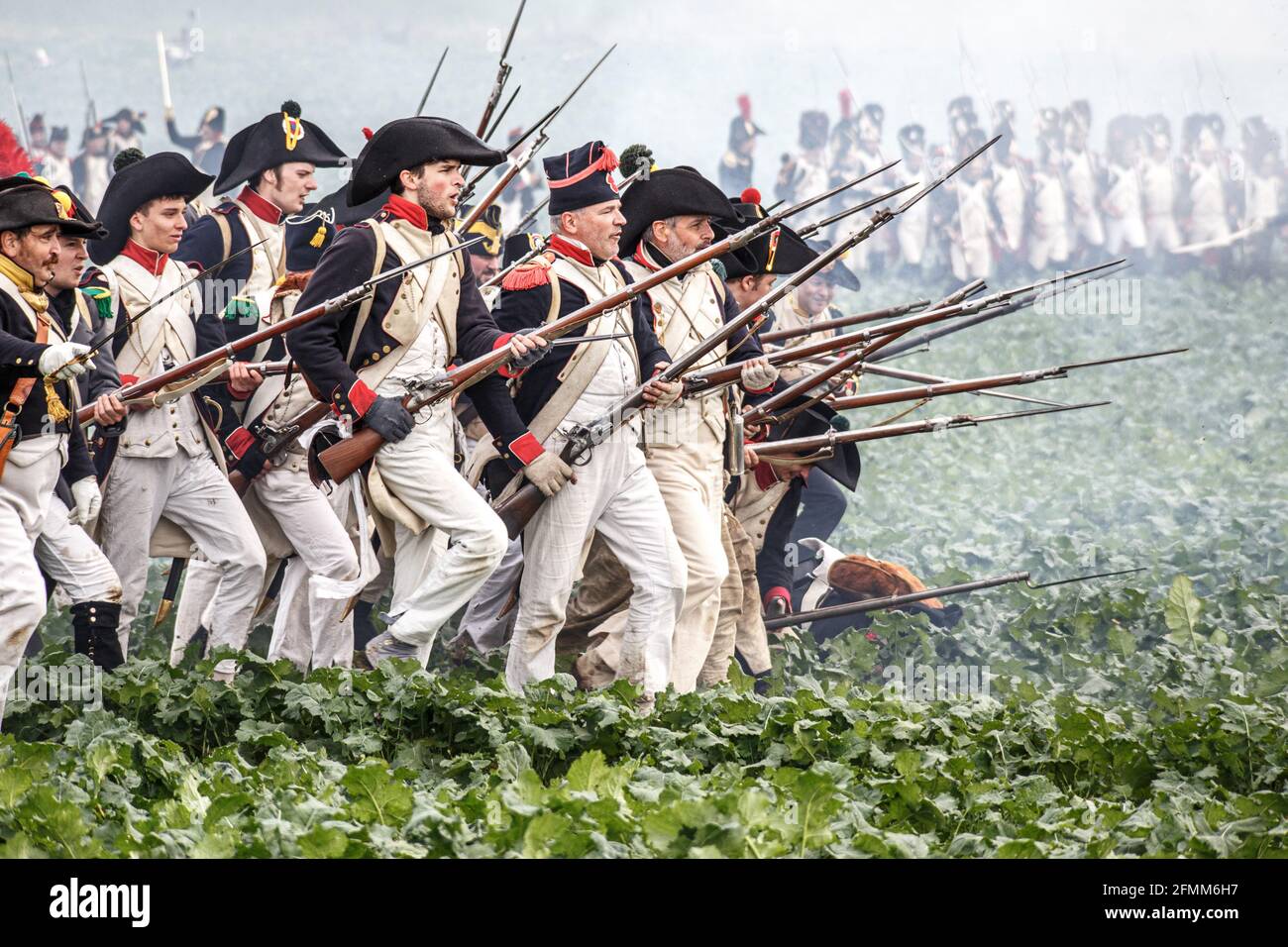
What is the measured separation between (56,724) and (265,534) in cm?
200

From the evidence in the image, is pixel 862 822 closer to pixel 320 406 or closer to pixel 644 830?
pixel 644 830

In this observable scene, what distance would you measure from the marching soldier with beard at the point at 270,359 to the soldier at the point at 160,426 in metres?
0.23

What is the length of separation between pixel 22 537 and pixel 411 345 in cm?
154

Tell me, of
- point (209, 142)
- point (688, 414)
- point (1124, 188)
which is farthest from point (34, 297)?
point (1124, 188)

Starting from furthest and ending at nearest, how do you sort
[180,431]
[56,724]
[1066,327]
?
[1066,327] < [180,431] < [56,724]

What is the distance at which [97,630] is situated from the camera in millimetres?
7062

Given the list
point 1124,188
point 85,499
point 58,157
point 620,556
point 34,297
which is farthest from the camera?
point 1124,188

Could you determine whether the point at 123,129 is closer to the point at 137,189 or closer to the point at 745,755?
the point at 137,189

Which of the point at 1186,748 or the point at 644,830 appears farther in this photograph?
the point at 1186,748

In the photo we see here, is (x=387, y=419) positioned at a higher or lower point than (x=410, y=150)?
lower

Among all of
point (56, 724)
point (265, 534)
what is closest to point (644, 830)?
point (56, 724)

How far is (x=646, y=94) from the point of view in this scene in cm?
2317

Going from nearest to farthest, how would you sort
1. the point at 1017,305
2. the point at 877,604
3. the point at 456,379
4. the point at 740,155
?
1. the point at 456,379
2. the point at 1017,305
3. the point at 877,604
4. the point at 740,155

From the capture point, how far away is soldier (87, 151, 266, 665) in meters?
7.82
